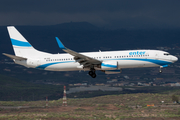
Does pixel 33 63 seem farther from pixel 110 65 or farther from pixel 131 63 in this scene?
pixel 131 63

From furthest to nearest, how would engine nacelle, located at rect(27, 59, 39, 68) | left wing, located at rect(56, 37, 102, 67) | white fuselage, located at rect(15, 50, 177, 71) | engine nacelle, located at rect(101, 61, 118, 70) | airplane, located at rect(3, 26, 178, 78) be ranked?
engine nacelle, located at rect(27, 59, 39, 68), white fuselage, located at rect(15, 50, 177, 71), airplane, located at rect(3, 26, 178, 78), engine nacelle, located at rect(101, 61, 118, 70), left wing, located at rect(56, 37, 102, 67)

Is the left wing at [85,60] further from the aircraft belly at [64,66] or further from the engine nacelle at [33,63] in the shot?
the engine nacelle at [33,63]

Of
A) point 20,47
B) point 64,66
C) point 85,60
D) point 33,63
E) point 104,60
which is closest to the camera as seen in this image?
point 85,60

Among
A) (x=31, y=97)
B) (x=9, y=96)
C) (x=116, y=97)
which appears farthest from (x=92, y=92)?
(x=116, y=97)

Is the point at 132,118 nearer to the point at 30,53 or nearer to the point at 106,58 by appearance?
the point at 106,58

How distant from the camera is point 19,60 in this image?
208 feet

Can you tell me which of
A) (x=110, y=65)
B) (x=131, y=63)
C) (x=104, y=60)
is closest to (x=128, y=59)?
(x=131, y=63)

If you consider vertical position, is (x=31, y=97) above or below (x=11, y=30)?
below

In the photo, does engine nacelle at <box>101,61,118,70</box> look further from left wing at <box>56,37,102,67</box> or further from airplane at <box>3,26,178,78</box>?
left wing at <box>56,37,102,67</box>

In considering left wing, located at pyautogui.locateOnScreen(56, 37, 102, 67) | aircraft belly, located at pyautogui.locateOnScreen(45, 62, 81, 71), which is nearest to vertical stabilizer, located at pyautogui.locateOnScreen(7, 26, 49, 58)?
aircraft belly, located at pyautogui.locateOnScreen(45, 62, 81, 71)

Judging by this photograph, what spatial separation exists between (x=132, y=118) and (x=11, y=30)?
106ft

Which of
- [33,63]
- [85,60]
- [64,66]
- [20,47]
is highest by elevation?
[20,47]

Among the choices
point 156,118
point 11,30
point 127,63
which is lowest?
point 156,118

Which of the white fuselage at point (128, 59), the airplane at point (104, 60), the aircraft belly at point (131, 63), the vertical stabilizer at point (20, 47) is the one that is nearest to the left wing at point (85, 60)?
the airplane at point (104, 60)
